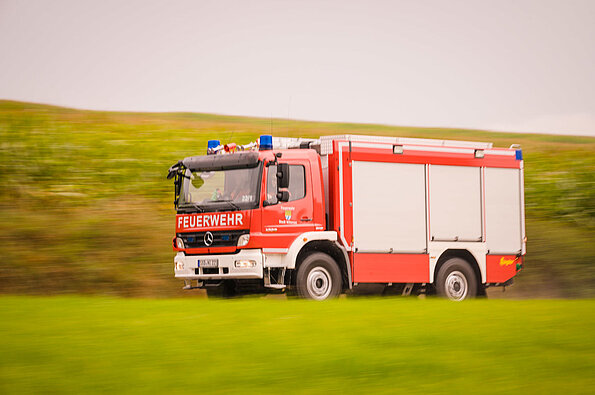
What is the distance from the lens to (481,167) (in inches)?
725

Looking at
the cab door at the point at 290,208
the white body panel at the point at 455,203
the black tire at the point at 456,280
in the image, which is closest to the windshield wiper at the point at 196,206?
the cab door at the point at 290,208

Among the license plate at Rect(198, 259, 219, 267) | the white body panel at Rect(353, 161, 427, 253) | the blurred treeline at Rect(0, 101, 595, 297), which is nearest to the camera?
the license plate at Rect(198, 259, 219, 267)

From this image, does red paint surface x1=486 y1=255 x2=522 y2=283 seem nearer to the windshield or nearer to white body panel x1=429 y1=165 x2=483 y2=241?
white body panel x1=429 y1=165 x2=483 y2=241

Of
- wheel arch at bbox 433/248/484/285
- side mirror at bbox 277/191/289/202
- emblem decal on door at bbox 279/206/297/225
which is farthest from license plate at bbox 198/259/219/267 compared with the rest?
wheel arch at bbox 433/248/484/285

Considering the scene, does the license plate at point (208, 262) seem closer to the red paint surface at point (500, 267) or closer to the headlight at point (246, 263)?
the headlight at point (246, 263)

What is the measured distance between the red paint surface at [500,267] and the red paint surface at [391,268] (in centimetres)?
191

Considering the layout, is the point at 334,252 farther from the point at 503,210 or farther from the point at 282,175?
the point at 503,210

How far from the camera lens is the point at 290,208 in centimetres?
1509

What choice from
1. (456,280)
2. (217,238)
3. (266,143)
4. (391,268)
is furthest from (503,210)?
(217,238)

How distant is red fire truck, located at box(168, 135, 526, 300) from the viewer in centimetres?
1488

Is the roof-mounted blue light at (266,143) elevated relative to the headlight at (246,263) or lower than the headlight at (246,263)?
elevated

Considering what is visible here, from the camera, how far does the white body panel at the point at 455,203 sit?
1748 cm

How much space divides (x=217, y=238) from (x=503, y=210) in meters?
7.33

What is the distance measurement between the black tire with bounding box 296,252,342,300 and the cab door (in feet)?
1.84
